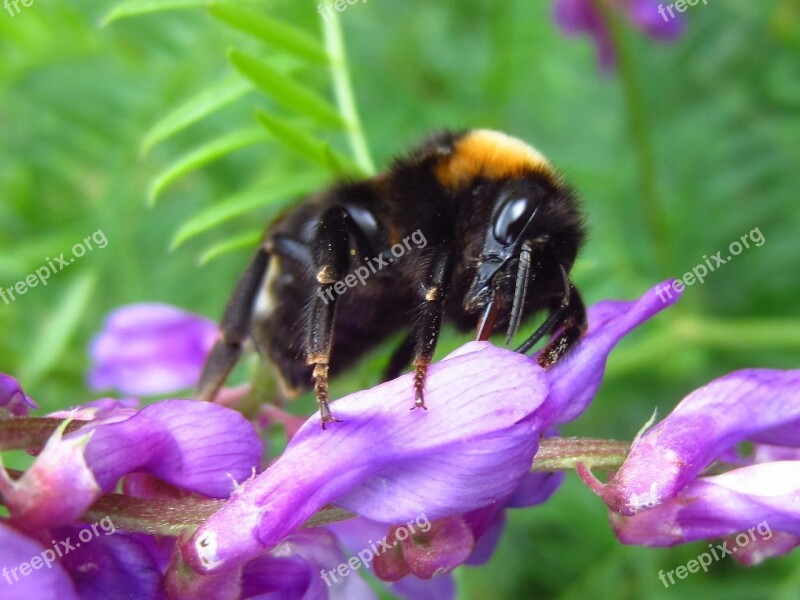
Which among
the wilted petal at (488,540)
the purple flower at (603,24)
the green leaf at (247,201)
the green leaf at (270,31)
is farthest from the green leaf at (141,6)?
the purple flower at (603,24)

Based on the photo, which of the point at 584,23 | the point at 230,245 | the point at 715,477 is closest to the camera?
the point at 715,477

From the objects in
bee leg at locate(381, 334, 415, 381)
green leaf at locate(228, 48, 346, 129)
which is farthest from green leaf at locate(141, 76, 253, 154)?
bee leg at locate(381, 334, 415, 381)

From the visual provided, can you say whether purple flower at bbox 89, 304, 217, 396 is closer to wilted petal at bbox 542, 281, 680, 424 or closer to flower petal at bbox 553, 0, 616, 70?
wilted petal at bbox 542, 281, 680, 424

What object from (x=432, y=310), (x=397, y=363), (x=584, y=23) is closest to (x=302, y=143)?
(x=397, y=363)

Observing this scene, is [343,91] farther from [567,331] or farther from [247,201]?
[567,331]

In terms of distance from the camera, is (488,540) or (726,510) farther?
(488,540)

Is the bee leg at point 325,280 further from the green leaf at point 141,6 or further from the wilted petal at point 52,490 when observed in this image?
the green leaf at point 141,6

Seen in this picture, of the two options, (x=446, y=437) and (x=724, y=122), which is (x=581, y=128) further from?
(x=446, y=437)
